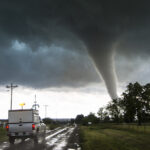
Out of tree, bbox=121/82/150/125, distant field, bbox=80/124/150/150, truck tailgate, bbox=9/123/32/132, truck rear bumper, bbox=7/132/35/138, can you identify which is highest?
tree, bbox=121/82/150/125

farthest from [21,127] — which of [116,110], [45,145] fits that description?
[116,110]

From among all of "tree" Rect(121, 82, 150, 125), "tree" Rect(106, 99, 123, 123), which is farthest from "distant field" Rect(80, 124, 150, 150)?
"tree" Rect(106, 99, 123, 123)

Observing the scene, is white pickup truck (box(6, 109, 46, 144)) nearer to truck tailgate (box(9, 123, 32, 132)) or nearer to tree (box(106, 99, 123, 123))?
truck tailgate (box(9, 123, 32, 132))

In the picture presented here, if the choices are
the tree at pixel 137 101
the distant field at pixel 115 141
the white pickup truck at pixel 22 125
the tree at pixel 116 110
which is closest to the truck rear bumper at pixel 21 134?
the white pickup truck at pixel 22 125

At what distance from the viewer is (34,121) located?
69.5ft

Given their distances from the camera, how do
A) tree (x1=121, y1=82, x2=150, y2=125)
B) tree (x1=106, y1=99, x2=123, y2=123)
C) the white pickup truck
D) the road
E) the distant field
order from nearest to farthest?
the road
the distant field
the white pickup truck
tree (x1=121, y1=82, x2=150, y2=125)
tree (x1=106, y1=99, x2=123, y2=123)

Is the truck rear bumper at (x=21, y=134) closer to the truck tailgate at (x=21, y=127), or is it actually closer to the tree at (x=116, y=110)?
the truck tailgate at (x=21, y=127)

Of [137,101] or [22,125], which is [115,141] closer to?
[22,125]

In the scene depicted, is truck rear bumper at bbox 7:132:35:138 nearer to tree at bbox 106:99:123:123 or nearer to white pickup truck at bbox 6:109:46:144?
white pickup truck at bbox 6:109:46:144

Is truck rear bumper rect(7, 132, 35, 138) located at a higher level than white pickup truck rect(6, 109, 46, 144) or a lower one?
lower

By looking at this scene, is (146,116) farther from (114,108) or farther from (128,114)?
(114,108)

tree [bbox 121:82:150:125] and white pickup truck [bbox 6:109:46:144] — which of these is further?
tree [bbox 121:82:150:125]

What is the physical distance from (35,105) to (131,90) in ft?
151

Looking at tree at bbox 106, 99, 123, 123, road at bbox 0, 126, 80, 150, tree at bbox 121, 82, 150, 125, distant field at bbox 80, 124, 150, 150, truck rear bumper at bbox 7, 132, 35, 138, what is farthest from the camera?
tree at bbox 106, 99, 123, 123
